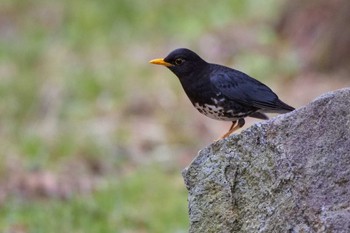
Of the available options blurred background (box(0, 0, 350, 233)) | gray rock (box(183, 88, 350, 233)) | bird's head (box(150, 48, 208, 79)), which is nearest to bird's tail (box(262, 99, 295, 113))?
bird's head (box(150, 48, 208, 79))

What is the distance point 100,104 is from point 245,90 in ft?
22.9

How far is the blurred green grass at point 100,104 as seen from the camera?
A: 30.1ft

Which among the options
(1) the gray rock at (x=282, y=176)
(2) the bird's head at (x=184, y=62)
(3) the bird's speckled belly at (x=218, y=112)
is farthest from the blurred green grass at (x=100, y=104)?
(1) the gray rock at (x=282, y=176)

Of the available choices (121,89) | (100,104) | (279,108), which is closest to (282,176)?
(279,108)

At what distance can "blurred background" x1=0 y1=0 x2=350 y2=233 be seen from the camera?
943cm

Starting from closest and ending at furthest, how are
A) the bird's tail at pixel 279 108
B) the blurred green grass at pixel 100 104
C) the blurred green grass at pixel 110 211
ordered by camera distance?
1. the bird's tail at pixel 279 108
2. the blurred green grass at pixel 110 211
3. the blurred green grass at pixel 100 104

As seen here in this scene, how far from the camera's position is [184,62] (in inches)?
237

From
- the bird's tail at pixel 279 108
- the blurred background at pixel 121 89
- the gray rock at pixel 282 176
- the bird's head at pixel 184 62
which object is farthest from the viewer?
the blurred background at pixel 121 89

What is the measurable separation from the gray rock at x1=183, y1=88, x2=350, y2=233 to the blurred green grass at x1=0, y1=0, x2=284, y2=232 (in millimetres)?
3837

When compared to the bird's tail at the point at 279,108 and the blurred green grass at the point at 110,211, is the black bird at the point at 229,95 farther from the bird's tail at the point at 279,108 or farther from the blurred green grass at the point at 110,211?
the blurred green grass at the point at 110,211

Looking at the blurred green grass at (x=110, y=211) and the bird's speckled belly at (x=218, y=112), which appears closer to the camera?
the bird's speckled belly at (x=218, y=112)

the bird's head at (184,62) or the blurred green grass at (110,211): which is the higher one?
the blurred green grass at (110,211)

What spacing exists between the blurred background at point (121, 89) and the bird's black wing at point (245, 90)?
9.90 feet

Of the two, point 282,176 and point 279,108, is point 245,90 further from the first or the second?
point 282,176
